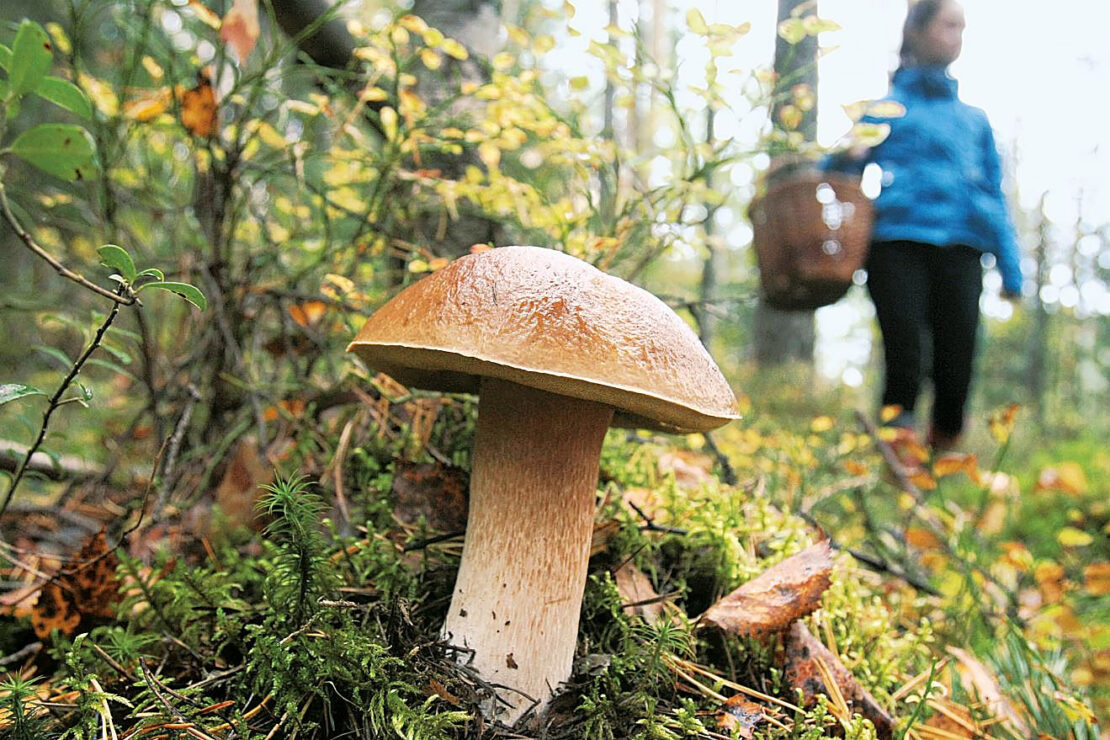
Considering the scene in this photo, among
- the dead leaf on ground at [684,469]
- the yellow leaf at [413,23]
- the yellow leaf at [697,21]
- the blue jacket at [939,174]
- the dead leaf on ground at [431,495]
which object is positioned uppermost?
the blue jacket at [939,174]

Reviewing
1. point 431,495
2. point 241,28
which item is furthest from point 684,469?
point 241,28

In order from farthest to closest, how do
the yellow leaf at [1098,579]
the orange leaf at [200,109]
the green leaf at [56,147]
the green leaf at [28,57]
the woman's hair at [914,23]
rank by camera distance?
the woman's hair at [914,23]
the yellow leaf at [1098,579]
the orange leaf at [200,109]
the green leaf at [56,147]
the green leaf at [28,57]

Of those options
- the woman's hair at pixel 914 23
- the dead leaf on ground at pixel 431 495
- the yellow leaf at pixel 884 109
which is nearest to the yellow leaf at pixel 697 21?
the yellow leaf at pixel 884 109

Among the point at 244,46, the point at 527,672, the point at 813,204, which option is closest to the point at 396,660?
the point at 527,672

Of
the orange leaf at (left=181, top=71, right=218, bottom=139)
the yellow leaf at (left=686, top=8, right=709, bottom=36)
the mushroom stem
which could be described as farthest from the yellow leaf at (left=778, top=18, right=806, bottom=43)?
the orange leaf at (left=181, top=71, right=218, bottom=139)

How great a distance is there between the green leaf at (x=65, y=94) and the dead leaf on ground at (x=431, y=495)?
969 mm

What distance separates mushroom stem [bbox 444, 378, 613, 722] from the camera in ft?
4.02

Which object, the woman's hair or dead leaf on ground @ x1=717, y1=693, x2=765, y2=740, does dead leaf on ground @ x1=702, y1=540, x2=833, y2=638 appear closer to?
dead leaf on ground @ x1=717, y1=693, x2=765, y2=740

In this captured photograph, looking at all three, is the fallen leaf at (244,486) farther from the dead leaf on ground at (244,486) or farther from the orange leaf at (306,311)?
the orange leaf at (306,311)

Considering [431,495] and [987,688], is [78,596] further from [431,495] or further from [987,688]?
[987,688]

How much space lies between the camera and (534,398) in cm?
124

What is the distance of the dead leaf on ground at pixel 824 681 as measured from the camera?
1.38 meters

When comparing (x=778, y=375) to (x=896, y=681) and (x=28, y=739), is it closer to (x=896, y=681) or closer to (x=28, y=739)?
(x=896, y=681)

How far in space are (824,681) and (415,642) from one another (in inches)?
35.1
